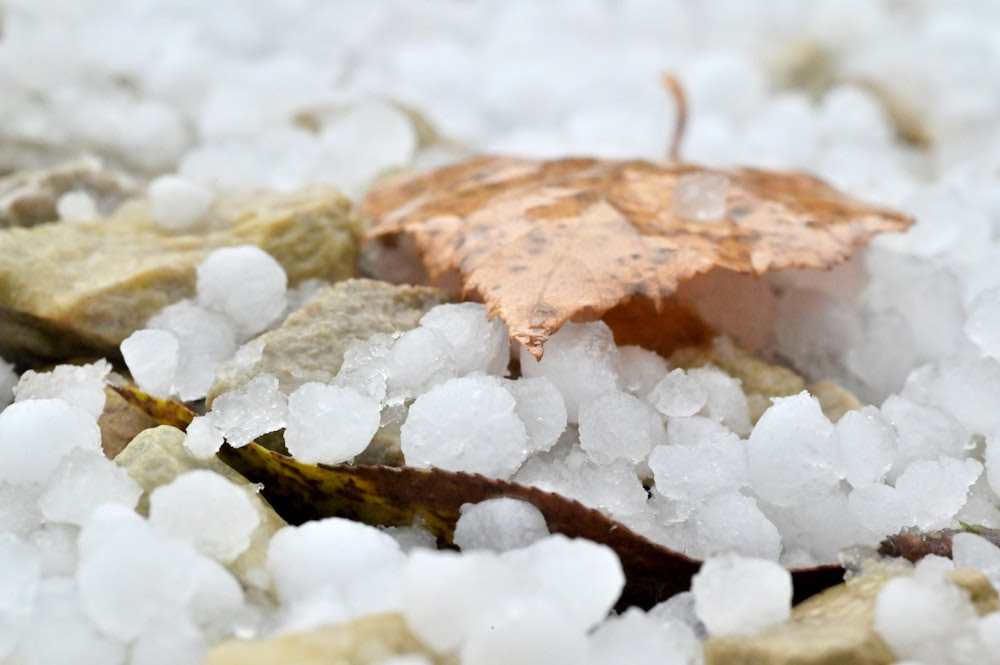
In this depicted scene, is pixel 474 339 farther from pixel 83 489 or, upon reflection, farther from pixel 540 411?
pixel 83 489

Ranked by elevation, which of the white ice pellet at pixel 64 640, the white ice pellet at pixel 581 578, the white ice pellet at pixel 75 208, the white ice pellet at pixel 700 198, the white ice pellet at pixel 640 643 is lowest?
the white ice pellet at pixel 64 640

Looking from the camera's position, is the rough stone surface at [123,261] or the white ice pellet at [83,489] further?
the rough stone surface at [123,261]

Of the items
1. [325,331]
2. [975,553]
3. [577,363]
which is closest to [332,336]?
[325,331]

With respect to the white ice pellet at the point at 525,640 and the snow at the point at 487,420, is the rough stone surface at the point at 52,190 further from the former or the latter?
the white ice pellet at the point at 525,640

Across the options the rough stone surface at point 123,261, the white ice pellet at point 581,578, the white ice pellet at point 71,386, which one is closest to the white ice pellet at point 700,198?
the rough stone surface at point 123,261

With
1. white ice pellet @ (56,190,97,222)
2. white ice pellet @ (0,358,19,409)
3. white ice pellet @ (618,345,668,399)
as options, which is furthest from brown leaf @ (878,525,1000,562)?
white ice pellet @ (56,190,97,222)

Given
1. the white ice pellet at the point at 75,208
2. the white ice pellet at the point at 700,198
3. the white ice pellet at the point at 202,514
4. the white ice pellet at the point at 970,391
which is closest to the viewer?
the white ice pellet at the point at 202,514
